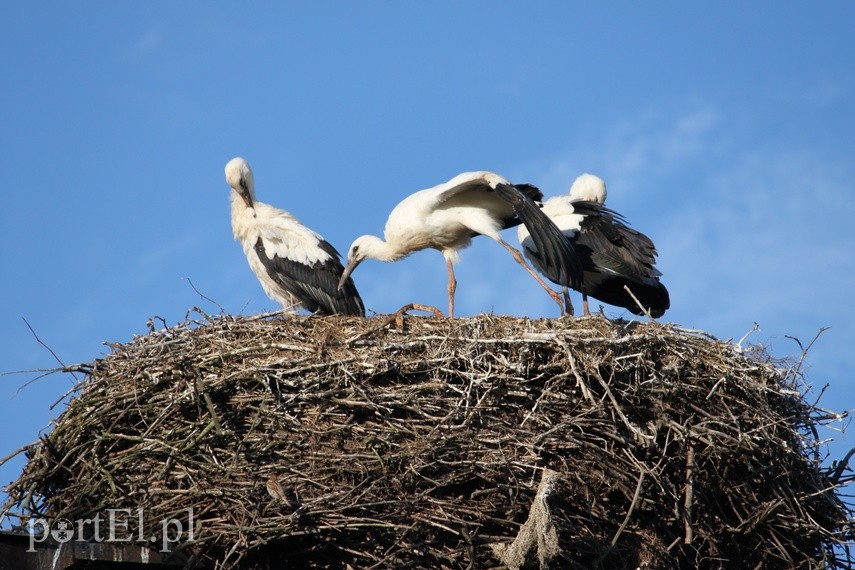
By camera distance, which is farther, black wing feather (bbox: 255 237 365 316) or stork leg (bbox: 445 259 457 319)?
A: black wing feather (bbox: 255 237 365 316)

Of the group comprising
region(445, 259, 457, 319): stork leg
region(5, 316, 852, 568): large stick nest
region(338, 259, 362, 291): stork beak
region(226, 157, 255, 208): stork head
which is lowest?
region(5, 316, 852, 568): large stick nest

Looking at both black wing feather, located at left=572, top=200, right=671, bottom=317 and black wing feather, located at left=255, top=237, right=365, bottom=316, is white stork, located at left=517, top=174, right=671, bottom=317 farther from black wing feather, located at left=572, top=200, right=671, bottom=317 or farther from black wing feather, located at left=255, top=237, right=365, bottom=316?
black wing feather, located at left=255, top=237, right=365, bottom=316

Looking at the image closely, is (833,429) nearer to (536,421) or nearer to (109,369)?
(536,421)

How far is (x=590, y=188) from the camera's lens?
447 inches

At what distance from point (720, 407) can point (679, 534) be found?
34.1 inches

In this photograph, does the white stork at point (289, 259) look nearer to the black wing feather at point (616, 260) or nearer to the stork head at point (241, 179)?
the stork head at point (241, 179)

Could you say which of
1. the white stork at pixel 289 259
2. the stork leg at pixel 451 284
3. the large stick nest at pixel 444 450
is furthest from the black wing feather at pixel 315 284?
the large stick nest at pixel 444 450

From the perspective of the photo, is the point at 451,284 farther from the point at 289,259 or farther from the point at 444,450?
the point at 444,450

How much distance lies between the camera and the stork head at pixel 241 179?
10398 mm

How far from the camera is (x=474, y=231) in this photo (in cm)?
941

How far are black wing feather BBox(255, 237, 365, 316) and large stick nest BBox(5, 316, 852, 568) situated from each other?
7.64 ft

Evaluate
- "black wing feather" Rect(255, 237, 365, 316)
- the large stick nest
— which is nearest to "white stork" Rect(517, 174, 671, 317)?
"black wing feather" Rect(255, 237, 365, 316)

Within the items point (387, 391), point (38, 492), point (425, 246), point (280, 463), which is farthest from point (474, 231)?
point (38, 492)

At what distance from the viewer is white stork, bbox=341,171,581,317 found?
343 inches
